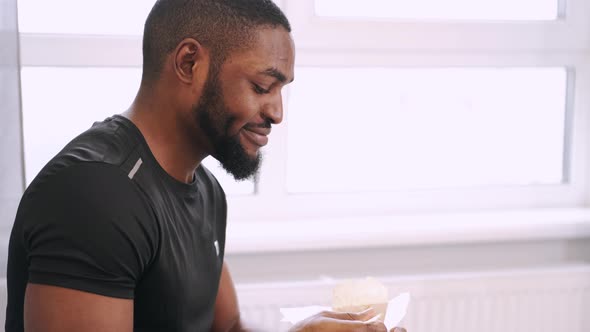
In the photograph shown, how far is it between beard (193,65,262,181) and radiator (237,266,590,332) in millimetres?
770

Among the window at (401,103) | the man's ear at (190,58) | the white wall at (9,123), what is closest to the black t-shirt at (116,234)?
the man's ear at (190,58)

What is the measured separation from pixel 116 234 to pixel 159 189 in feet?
0.46

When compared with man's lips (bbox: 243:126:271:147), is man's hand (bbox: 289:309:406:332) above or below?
below

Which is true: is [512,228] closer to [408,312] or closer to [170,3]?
[408,312]

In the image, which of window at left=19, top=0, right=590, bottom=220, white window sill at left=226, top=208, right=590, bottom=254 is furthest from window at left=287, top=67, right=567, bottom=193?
white window sill at left=226, top=208, right=590, bottom=254

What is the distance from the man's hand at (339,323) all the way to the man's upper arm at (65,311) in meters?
0.28

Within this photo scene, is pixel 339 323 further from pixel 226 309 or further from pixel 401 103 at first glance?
pixel 401 103

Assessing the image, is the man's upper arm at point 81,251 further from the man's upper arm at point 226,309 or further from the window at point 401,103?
the window at point 401,103

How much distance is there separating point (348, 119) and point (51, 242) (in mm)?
1342

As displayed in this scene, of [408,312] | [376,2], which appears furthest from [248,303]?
[376,2]

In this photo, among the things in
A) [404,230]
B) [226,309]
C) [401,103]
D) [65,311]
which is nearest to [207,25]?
[65,311]

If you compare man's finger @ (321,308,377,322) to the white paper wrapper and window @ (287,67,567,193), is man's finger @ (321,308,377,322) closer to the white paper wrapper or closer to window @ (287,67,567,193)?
the white paper wrapper

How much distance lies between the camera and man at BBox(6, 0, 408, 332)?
3.17 ft

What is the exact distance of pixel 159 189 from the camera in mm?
1115
